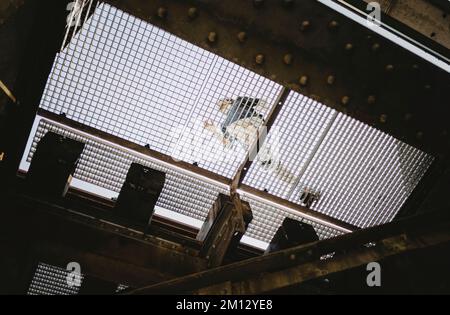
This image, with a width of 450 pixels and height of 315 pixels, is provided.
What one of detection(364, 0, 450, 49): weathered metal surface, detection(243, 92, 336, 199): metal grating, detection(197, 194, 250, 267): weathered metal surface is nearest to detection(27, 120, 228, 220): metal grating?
detection(197, 194, 250, 267): weathered metal surface

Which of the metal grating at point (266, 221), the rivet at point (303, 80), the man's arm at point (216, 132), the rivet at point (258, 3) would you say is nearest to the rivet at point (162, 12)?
the rivet at point (258, 3)

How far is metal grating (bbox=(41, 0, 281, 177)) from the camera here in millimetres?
2746

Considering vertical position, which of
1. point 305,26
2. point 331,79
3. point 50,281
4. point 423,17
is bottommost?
point 50,281

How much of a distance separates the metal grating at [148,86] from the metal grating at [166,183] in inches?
7.3

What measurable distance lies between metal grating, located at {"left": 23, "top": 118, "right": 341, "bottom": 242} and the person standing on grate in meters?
0.55

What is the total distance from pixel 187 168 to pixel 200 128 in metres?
0.44

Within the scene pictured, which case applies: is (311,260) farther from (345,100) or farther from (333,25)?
(333,25)

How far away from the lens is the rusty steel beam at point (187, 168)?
9.81 ft

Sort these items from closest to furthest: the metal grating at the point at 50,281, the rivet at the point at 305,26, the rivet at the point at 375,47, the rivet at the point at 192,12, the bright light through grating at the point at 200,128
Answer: the rivet at the point at 192,12 → the rivet at the point at 305,26 → the rivet at the point at 375,47 → the bright light through grating at the point at 200,128 → the metal grating at the point at 50,281

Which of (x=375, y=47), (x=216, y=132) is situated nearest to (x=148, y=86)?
(x=216, y=132)

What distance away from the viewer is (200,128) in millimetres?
→ 3105

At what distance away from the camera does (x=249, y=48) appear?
8.63 feet

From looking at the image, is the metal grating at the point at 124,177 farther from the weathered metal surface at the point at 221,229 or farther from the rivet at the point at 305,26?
the rivet at the point at 305,26

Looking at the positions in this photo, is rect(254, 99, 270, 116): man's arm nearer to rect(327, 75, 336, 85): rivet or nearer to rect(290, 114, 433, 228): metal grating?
rect(327, 75, 336, 85): rivet
